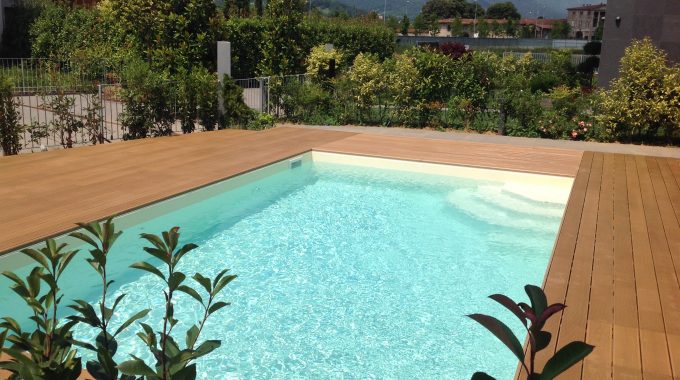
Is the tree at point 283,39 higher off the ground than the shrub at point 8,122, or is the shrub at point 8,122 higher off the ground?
the tree at point 283,39

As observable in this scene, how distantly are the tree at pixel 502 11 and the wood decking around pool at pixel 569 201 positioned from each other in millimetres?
128839

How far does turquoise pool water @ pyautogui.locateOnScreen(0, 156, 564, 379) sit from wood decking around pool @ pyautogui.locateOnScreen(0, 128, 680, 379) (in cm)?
46

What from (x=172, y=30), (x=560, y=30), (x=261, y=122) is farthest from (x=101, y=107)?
(x=560, y=30)

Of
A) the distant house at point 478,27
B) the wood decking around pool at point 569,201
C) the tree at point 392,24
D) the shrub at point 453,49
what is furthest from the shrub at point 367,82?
the distant house at point 478,27

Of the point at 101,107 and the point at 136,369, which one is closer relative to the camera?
the point at 136,369

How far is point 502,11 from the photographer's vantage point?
132 metres

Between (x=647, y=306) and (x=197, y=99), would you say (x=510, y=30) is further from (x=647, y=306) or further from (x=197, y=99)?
(x=647, y=306)

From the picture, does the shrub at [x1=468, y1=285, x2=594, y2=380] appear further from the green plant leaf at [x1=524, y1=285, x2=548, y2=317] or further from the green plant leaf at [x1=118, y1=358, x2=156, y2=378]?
the green plant leaf at [x1=118, y1=358, x2=156, y2=378]

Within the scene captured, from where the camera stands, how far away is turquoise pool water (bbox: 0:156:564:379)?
442cm

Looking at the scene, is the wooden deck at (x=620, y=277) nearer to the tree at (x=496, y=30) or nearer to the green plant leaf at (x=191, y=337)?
the green plant leaf at (x=191, y=337)

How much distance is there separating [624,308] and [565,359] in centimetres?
374

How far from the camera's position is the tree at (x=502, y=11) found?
13075 centimetres

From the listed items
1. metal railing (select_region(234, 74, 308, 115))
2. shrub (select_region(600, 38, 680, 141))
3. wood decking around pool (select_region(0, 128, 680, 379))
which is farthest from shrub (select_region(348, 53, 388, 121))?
shrub (select_region(600, 38, 680, 141))

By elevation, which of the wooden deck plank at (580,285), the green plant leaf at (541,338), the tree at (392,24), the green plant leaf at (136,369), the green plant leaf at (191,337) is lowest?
the wooden deck plank at (580,285)
